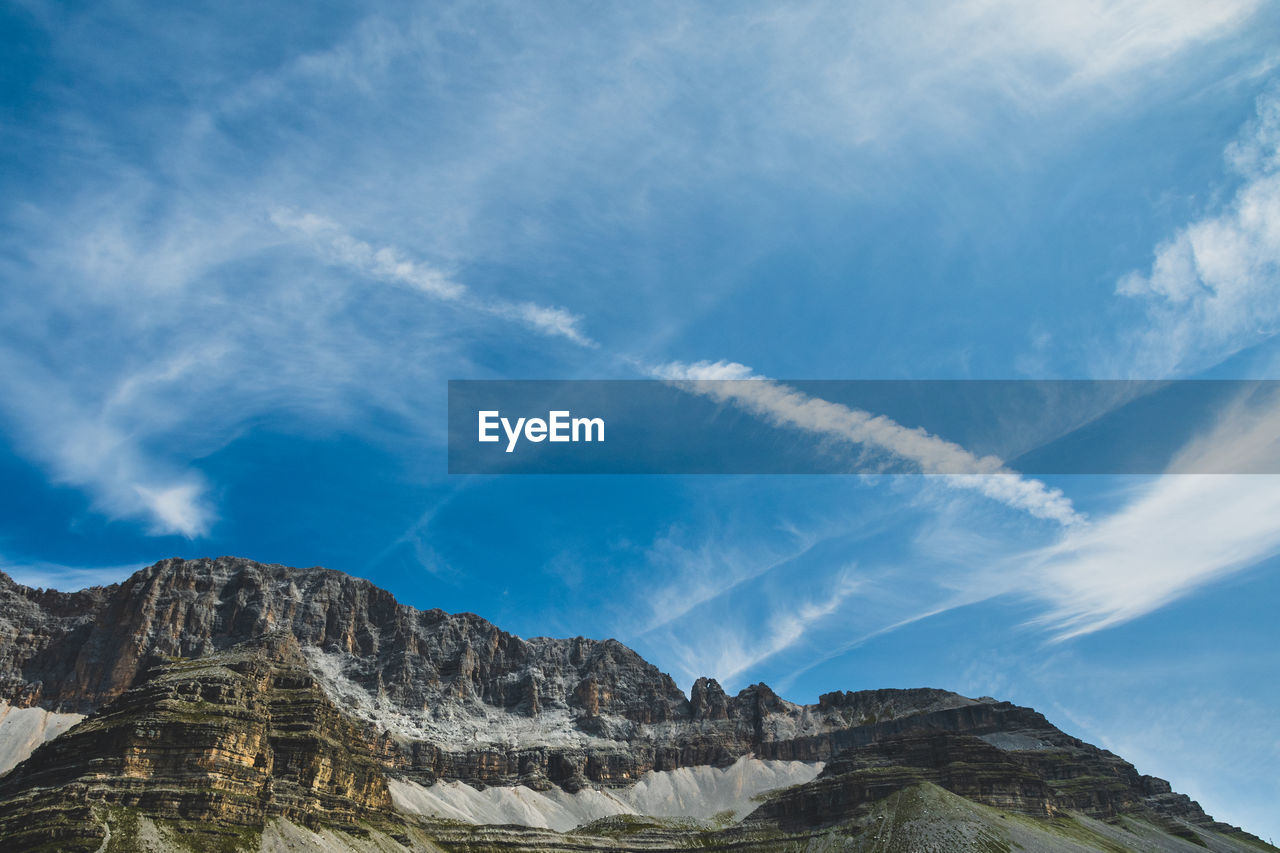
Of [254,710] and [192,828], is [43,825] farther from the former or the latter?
[254,710]

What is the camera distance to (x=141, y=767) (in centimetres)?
17112

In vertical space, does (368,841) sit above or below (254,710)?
below

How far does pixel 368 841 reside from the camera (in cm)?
19362

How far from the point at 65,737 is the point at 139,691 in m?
15.4

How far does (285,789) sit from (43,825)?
47.9m

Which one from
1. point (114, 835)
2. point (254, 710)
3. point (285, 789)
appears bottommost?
point (114, 835)

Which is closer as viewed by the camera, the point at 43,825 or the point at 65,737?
the point at 43,825

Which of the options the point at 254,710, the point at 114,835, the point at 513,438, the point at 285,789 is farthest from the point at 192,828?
the point at 513,438

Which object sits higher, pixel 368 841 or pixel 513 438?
pixel 513 438

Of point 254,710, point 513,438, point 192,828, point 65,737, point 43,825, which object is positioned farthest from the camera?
point 254,710

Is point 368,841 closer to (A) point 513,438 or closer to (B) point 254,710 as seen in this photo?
(B) point 254,710

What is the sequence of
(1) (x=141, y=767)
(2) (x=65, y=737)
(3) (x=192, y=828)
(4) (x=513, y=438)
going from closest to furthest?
(4) (x=513, y=438) < (3) (x=192, y=828) < (1) (x=141, y=767) < (2) (x=65, y=737)

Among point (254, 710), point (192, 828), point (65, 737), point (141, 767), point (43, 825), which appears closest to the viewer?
point (43, 825)

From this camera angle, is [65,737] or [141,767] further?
[65,737]
